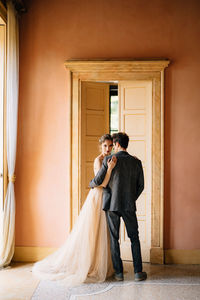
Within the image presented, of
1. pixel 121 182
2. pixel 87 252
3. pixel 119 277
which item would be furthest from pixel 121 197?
pixel 119 277

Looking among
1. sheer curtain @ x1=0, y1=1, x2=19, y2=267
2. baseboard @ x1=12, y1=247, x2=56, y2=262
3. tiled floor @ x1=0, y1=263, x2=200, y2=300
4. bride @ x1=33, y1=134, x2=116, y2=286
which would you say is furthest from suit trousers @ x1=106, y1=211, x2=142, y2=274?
sheer curtain @ x1=0, y1=1, x2=19, y2=267

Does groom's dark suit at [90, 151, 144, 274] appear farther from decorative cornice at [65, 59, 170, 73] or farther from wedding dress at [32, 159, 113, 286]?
decorative cornice at [65, 59, 170, 73]

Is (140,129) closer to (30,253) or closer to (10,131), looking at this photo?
(10,131)

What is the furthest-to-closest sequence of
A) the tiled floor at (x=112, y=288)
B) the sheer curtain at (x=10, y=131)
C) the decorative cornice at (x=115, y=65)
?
the decorative cornice at (x=115, y=65) → the sheer curtain at (x=10, y=131) → the tiled floor at (x=112, y=288)

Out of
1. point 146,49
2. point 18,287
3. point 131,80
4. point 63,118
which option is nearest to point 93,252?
point 18,287

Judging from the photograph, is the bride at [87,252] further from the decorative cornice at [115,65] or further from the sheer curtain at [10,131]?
the decorative cornice at [115,65]

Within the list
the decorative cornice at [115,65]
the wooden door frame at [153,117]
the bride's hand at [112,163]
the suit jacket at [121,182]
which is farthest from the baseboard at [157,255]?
the decorative cornice at [115,65]

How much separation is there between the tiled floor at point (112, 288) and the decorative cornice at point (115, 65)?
2.74 meters

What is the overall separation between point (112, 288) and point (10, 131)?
238 centimetres

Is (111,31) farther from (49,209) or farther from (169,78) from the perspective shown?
(49,209)

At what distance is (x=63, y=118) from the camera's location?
4.73m

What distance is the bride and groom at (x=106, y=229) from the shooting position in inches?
150

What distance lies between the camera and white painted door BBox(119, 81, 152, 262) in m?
4.77

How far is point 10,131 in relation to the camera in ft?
14.6
